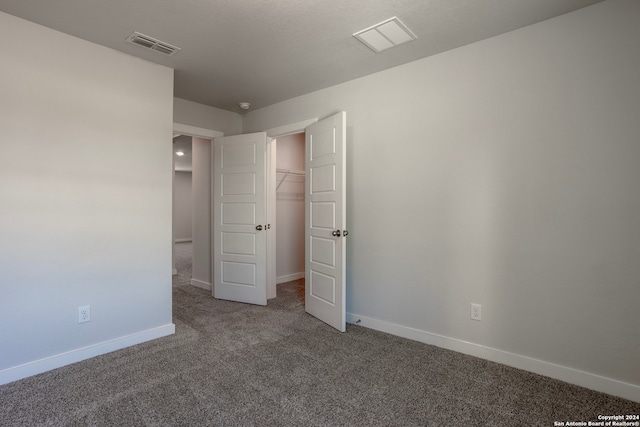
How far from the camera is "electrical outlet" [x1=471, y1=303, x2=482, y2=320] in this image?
2.58 metres

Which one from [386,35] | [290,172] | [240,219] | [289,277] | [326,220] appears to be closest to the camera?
[386,35]

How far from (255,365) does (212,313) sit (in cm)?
141

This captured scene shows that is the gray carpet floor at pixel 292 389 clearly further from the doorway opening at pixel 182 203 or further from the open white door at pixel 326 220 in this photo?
the doorway opening at pixel 182 203

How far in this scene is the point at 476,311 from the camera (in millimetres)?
2602

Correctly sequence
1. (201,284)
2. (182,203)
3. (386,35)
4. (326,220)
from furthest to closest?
(182,203), (201,284), (326,220), (386,35)

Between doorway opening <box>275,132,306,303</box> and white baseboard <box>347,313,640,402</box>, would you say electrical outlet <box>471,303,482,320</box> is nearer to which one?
white baseboard <box>347,313,640,402</box>

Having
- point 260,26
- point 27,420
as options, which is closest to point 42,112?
point 260,26

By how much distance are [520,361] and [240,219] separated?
320 cm

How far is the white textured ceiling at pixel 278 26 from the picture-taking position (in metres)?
2.10

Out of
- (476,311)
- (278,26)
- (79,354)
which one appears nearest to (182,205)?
(79,354)

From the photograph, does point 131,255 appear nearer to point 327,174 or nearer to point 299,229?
point 327,174

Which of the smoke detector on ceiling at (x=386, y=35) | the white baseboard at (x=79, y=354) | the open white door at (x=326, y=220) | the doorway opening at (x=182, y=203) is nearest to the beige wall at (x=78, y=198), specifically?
the white baseboard at (x=79, y=354)

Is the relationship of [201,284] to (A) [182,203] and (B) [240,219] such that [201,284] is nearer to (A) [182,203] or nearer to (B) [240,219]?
(B) [240,219]

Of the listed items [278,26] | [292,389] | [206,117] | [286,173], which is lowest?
[292,389]
